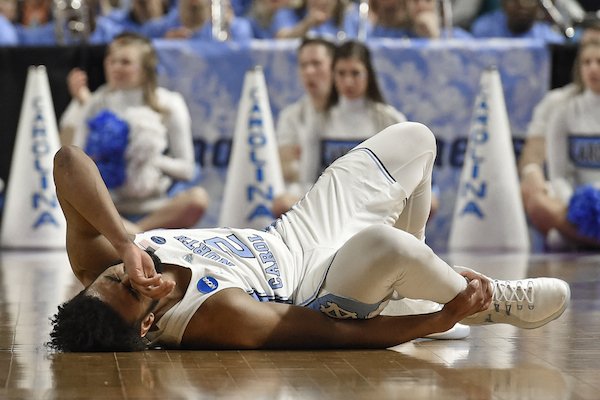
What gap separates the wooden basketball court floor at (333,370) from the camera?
340cm

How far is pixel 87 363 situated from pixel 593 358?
1579 mm

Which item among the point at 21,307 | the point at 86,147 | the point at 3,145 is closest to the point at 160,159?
the point at 86,147

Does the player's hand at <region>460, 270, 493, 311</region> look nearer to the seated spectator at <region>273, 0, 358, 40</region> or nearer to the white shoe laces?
the white shoe laces

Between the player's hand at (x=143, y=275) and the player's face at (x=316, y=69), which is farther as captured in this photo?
the player's face at (x=316, y=69)

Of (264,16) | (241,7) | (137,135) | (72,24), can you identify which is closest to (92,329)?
(137,135)

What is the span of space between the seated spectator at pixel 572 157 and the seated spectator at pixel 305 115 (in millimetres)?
1612

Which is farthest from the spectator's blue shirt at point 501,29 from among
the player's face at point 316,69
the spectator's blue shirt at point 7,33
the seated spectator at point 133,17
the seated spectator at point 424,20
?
the spectator's blue shirt at point 7,33

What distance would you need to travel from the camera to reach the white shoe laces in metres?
4.23

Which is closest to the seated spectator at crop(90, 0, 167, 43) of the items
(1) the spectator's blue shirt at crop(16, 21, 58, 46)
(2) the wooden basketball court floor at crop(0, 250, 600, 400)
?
(1) the spectator's blue shirt at crop(16, 21, 58, 46)

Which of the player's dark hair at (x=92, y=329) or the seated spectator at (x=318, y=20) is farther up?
the seated spectator at (x=318, y=20)

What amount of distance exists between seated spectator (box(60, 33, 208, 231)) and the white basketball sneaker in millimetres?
4753

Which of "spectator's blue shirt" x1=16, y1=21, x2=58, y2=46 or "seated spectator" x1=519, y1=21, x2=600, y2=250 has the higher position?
"spectator's blue shirt" x1=16, y1=21, x2=58, y2=46

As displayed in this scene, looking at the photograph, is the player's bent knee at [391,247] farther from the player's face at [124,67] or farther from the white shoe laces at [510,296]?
the player's face at [124,67]

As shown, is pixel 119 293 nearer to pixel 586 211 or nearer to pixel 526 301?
pixel 526 301
